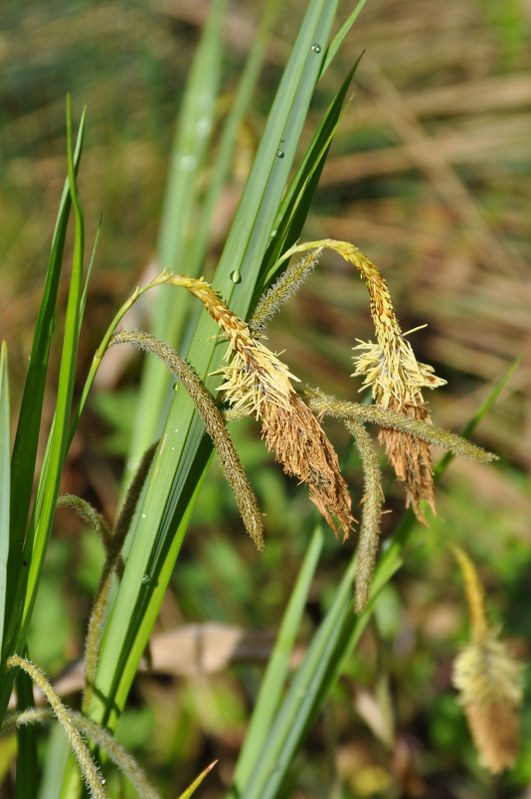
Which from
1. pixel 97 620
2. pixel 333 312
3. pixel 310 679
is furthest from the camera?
pixel 333 312

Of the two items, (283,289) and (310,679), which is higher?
(283,289)

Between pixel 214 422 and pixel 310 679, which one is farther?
pixel 310 679

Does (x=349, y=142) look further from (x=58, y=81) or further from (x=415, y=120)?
(x=58, y=81)

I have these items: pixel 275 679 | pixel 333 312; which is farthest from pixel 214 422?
pixel 333 312

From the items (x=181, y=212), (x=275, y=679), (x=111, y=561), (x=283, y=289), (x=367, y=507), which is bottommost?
(x=275, y=679)

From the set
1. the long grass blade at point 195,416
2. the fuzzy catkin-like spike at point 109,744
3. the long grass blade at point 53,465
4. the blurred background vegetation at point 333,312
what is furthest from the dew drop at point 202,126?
the fuzzy catkin-like spike at point 109,744

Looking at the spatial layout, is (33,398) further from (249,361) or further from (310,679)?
(310,679)

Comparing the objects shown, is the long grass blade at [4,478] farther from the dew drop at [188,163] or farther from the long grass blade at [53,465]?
the dew drop at [188,163]

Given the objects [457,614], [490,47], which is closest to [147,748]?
[457,614]
